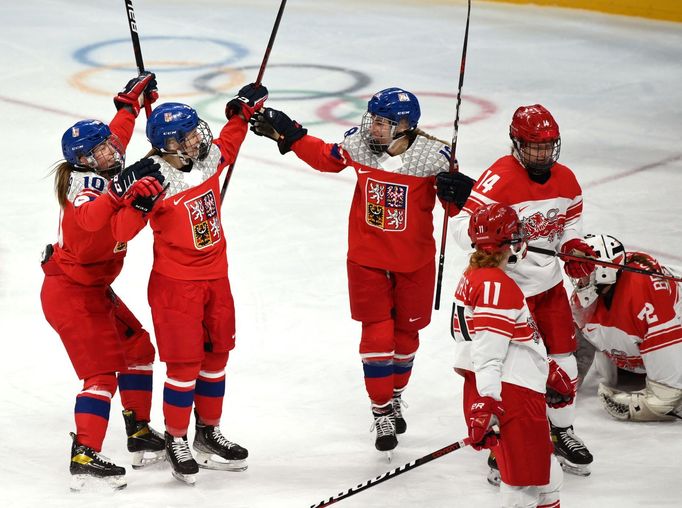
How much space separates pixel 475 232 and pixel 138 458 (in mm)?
1570

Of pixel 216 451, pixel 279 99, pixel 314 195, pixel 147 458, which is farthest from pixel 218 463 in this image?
pixel 279 99

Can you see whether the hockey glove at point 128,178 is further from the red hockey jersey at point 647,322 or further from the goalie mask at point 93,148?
the red hockey jersey at point 647,322

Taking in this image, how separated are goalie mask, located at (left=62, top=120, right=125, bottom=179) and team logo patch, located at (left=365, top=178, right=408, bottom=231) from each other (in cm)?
90

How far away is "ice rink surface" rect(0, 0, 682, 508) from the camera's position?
4.02m

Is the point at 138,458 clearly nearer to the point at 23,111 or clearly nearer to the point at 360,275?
the point at 360,275

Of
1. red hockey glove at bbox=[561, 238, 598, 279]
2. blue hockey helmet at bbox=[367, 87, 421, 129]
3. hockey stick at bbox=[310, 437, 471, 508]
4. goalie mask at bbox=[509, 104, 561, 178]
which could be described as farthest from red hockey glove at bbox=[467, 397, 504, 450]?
blue hockey helmet at bbox=[367, 87, 421, 129]

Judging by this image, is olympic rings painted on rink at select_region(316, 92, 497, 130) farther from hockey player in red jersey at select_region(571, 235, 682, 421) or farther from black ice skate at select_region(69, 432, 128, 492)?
black ice skate at select_region(69, 432, 128, 492)

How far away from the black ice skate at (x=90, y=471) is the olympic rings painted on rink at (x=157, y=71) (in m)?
5.35

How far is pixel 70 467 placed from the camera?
12.8ft

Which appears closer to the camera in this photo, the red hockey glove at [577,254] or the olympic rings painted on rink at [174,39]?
the red hockey glove at [577,254]

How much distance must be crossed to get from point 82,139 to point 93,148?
0.17 ft

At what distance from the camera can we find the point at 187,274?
12.7 feet

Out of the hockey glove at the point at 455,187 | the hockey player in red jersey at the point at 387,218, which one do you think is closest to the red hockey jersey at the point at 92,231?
the hockey player in red jersey at the point at 387,218

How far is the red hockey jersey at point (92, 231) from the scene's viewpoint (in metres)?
3.66
